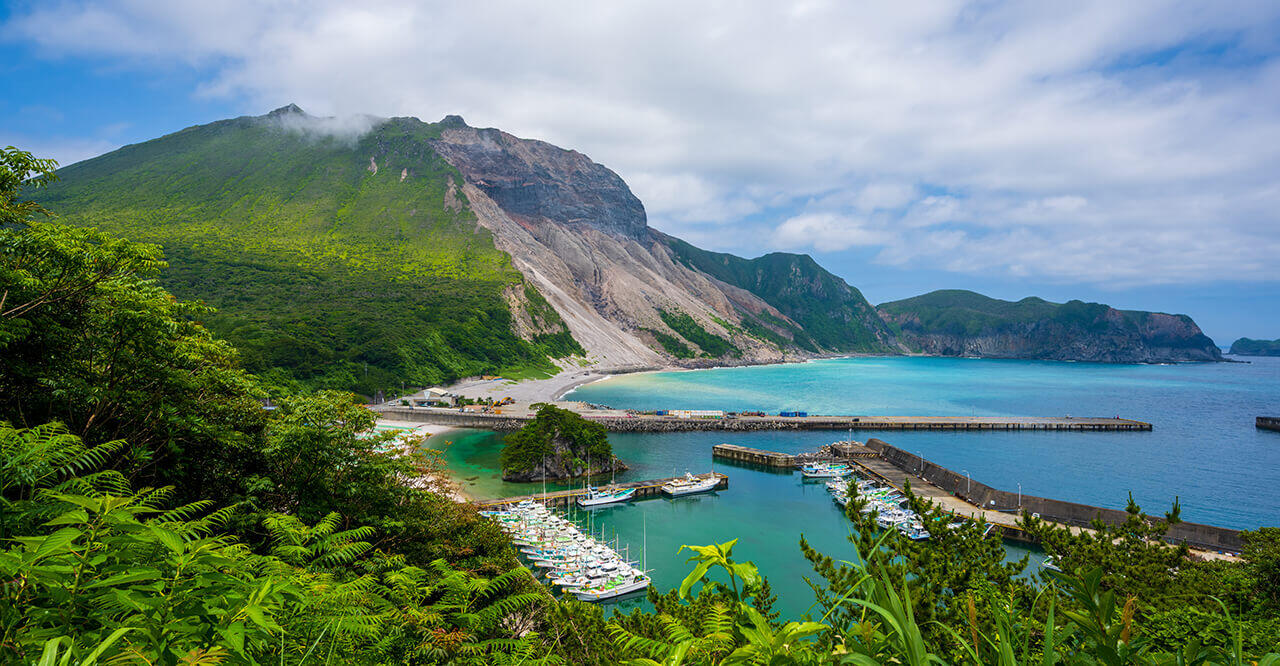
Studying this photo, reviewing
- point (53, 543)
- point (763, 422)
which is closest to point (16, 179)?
point (53, 543)

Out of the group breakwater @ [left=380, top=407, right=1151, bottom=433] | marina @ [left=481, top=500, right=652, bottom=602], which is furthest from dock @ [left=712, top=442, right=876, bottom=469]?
marina @ [left=481, top=500, right=652, bottom=602]

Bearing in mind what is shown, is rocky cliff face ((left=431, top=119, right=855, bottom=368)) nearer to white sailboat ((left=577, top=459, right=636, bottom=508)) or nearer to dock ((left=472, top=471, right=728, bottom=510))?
dock ((left=472, top=471, right=728, bottom=510))

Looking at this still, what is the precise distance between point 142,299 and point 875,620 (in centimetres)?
1211

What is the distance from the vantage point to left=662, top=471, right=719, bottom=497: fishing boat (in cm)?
3800

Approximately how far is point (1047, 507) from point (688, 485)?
22.5 metres

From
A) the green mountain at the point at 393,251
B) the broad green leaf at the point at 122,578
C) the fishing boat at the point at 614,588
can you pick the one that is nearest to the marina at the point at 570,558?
the fishing boat at the point at 614,588

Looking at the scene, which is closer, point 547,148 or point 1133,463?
point 1133,463

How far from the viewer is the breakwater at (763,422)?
192 feet

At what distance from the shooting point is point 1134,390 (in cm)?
11212

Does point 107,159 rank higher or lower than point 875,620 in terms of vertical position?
higher

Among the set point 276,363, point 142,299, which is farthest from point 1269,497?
point 276,363

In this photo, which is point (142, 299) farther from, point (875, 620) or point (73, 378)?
point (875, 620)

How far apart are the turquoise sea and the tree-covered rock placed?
1399 millimetres

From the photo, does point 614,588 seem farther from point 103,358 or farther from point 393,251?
point 393,251
